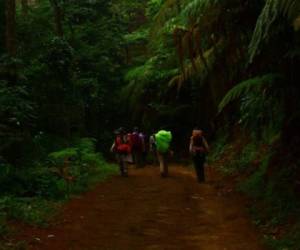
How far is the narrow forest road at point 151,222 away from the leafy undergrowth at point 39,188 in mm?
297

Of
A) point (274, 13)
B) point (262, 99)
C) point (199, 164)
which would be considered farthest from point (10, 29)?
point (274, 13)

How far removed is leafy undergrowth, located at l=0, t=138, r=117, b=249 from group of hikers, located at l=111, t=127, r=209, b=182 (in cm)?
88

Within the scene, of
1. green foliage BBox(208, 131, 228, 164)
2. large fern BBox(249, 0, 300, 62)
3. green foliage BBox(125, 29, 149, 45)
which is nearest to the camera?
large fern BBox(249, 0, 300, 62)

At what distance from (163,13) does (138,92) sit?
15.3 metres

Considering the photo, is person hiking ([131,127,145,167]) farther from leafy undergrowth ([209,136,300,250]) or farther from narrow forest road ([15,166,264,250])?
narrow forest road ([15,166,264,250])

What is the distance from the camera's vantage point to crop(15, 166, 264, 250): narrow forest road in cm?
805

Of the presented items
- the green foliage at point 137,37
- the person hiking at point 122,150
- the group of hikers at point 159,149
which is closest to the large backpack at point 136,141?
the group of hikers at point 159,149

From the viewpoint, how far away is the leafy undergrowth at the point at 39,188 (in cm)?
920

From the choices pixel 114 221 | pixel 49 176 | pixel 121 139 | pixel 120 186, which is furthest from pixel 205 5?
pixel 121 139

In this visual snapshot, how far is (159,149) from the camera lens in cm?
1598

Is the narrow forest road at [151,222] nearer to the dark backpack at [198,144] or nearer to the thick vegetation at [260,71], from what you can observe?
the thick vegetation at [260,71]

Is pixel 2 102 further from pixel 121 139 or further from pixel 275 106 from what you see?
pixel 275 106

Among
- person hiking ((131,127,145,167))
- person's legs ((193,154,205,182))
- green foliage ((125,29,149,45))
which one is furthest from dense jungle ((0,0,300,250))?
green foliage ((125,29,149,45))

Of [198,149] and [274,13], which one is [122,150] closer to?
[198,149]
